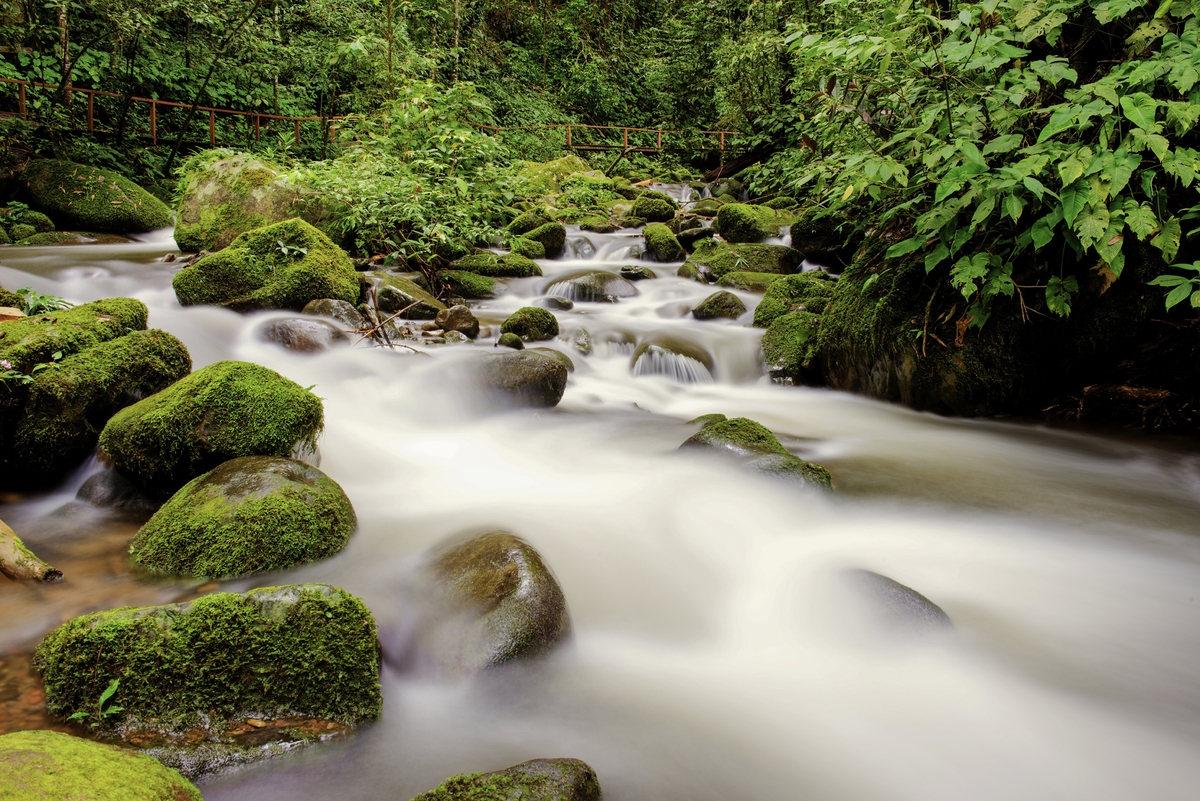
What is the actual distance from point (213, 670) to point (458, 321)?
18.0 feet

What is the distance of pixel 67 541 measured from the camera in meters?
3.03

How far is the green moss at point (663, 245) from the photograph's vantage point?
460 inches

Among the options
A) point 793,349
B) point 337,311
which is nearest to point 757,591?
point 793,349

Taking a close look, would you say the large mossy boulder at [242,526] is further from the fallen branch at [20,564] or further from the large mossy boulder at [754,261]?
the large mossy boulder at [754,261]

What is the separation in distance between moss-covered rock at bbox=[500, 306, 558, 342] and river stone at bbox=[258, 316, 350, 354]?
184 centimetres

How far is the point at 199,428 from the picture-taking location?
3.29 metres

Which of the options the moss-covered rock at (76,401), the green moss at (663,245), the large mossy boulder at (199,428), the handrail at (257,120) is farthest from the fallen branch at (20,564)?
the handrail at (257,120)

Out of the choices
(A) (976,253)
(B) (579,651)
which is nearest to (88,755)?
(B) (579,651)

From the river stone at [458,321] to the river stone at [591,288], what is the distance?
263cm

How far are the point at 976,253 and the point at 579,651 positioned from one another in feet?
12.4

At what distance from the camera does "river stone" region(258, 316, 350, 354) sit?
5.90 metres

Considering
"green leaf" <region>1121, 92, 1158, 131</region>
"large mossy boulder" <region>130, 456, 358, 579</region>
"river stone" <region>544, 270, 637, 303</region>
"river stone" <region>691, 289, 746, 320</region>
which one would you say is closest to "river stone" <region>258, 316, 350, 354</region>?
"large mossy boulder" <region>130, 456, 358, 579</region>

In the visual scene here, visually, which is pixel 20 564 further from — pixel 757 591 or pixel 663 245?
pixel 663 245

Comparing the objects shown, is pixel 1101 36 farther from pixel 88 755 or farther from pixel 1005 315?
pixel 88 755
